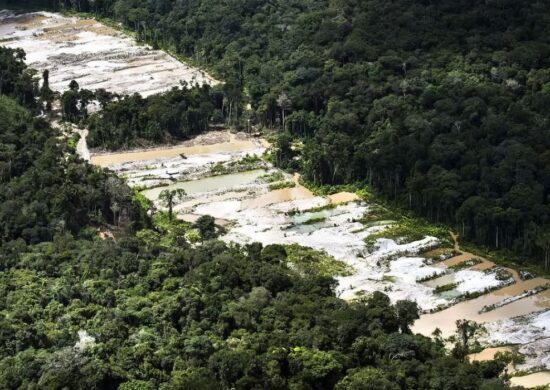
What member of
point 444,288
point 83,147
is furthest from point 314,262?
point 83,147

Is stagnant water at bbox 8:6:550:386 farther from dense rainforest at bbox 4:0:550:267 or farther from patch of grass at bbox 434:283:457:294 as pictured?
dense rainforest at bbox 4:0:550:267

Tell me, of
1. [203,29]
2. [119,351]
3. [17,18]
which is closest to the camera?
[119,351]

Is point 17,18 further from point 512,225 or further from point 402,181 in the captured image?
point 512,225

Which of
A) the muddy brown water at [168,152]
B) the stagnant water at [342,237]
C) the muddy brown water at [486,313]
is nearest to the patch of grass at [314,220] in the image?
the stagnant water at [342,237]

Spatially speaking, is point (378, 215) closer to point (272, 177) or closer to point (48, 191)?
point (272, 177)

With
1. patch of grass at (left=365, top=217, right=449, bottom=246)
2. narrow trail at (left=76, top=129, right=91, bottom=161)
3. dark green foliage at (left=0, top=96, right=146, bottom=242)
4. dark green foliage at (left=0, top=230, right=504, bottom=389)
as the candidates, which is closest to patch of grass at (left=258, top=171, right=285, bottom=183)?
dark green foliage at (left=0, top=96, right=146, bottom=242)

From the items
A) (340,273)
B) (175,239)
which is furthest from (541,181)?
(175,239)

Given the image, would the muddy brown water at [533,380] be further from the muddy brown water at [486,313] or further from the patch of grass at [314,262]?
the patch of grass at [314,262]
